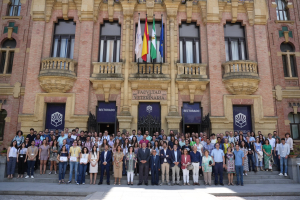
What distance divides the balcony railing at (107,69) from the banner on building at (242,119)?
28.6 feet

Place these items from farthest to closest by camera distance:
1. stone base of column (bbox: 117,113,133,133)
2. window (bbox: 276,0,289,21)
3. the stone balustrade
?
window (bbox: 276,0,289,21) → the stone balustrade → stone base of column (bbox: 117,113,133,133)

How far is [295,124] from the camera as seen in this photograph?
55.8 ft

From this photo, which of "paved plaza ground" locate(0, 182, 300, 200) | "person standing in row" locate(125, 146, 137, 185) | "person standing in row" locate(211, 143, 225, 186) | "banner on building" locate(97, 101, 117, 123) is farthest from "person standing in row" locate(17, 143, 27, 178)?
"person standing in row" locate(211, 143, 225, 186)

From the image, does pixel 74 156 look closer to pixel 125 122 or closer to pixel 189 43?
pixel 125 122

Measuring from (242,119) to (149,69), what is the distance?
7.53 m

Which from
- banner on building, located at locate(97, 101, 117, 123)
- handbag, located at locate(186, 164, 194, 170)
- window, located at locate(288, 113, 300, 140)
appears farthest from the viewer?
window, located at locate(288, 113, 300, 140)

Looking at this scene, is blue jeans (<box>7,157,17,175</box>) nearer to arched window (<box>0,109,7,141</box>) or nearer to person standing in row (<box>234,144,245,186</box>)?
arched window (<box>0,109,7,141</box>)

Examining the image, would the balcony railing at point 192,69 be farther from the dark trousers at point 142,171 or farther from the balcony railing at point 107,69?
the dark trousers at point 142,171

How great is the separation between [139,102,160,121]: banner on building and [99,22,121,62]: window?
12.9 ft

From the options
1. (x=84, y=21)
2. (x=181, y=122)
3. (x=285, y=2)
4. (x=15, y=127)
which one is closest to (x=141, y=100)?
(x=181, y=122)

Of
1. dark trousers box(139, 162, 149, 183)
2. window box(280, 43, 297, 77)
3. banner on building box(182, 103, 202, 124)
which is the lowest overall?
dark trousers box(139, 162, 149, 183)

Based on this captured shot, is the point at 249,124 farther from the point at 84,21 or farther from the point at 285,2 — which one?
the point at 84,21

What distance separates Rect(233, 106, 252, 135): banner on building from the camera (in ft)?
52.1

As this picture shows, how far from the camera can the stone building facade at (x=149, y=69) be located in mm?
15445
